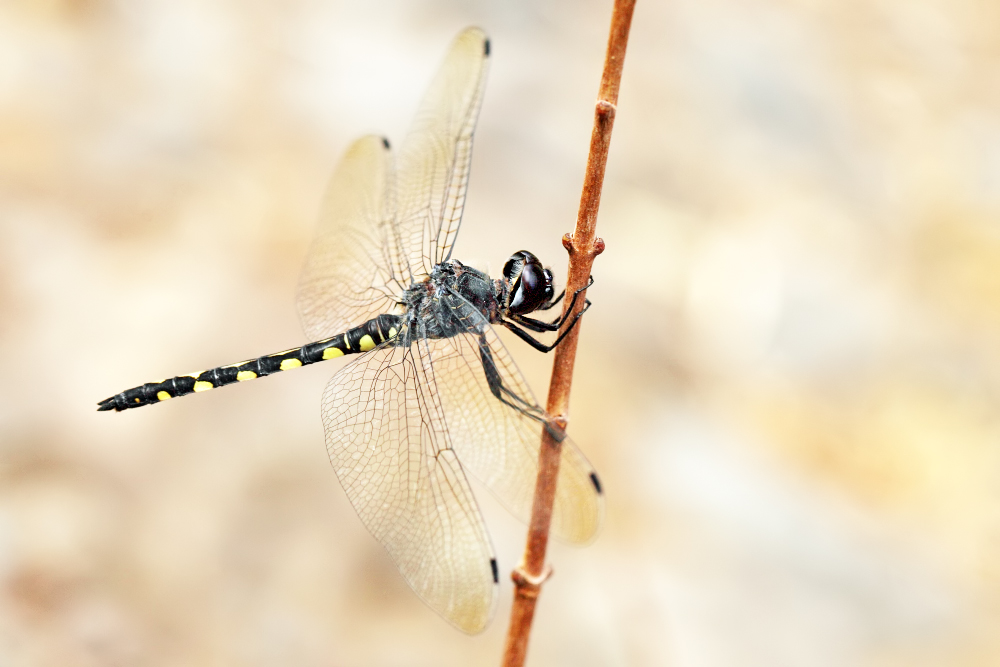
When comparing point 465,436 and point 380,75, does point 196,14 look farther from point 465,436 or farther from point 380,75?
point 465,436

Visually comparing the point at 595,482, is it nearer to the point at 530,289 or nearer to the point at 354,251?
the point at 530,289

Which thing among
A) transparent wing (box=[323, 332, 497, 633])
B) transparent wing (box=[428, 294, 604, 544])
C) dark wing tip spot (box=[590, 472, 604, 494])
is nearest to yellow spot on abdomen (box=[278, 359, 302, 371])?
transparent wing (box=[323, 332, 497, 633])

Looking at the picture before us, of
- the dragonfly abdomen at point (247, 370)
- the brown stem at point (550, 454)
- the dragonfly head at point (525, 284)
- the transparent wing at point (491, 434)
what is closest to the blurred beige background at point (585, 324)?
the dragonfly abdomen at point (247, 370)

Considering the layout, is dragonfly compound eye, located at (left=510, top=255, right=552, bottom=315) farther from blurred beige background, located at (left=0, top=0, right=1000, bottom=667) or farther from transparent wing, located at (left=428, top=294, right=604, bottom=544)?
blurred beige background, located at (left=0, top=0, right=1000, bottom=667)

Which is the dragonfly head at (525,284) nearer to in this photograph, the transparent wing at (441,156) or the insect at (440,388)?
the insect at (440,388)

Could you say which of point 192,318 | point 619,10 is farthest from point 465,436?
point 192,318
